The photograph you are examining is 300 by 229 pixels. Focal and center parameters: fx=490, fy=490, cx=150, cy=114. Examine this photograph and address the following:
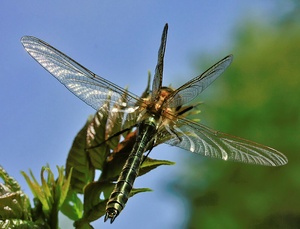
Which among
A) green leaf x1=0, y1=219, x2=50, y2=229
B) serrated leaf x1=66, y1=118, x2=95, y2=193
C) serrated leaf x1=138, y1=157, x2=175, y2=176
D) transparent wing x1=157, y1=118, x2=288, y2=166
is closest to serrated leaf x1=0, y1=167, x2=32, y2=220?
green leaf x1=0, y1=219, x2=50, y2=229

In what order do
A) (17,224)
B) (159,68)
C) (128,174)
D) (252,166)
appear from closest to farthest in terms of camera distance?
1. (17,224)
2. (128,174)
3. (159,68)
4. (252,166)

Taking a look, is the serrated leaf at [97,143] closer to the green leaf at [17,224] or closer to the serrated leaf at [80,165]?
the serrated leaf at [80,165]

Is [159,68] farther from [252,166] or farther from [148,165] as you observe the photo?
[252,166]

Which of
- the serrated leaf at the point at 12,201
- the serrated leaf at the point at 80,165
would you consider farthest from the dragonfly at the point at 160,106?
the serrated leaf at the point at 12,201

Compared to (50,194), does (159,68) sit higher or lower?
higher

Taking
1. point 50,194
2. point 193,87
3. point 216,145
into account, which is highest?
point 193,87

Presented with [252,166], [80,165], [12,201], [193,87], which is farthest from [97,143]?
[252,166]

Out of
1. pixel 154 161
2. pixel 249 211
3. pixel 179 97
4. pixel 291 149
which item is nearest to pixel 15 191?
pixel 154 161
